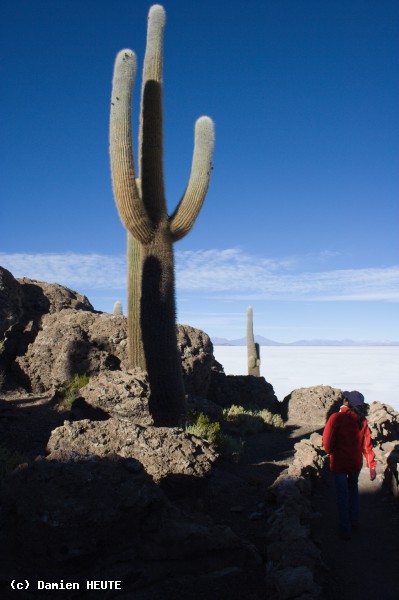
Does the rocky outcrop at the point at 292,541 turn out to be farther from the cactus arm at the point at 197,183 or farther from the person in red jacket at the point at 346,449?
the cactus arm at the point at 197,183

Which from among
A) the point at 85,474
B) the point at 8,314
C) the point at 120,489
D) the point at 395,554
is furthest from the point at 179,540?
the point at 8,314

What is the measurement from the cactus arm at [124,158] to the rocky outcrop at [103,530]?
5.71 m

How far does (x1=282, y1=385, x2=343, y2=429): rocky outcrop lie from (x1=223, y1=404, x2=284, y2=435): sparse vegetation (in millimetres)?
1508

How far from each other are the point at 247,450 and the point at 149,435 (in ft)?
18.5

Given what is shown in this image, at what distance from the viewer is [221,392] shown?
15422mm

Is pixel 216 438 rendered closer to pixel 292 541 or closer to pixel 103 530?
pixel 292 541

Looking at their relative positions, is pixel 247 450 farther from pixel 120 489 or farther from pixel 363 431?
pixel 120 489

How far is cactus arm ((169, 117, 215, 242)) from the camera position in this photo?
10.3 metres

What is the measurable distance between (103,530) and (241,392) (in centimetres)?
1205

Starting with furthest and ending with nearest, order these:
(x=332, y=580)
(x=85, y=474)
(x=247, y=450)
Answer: (x=247, y=450), (x=332, y=580), (x=85, y=474)

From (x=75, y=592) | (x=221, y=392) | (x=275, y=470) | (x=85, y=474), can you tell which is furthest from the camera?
(x=221, y=392)

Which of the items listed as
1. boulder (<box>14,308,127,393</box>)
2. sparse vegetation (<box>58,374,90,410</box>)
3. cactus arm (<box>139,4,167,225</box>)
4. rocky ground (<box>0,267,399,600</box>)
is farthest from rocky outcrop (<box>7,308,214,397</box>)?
cactus arm (<box>139,4,167,225</box>)

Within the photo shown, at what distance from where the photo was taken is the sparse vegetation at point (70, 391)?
952 cm

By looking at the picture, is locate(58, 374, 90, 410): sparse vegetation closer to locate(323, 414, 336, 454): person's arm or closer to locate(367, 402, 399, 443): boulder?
locate(323, 414, 336, 454): person's arm
